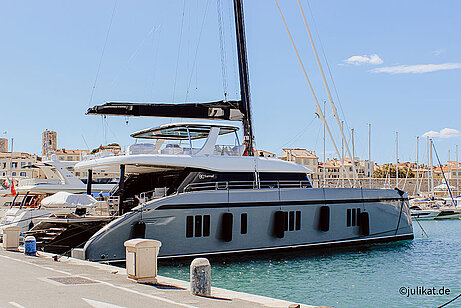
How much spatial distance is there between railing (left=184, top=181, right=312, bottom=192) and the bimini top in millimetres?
2170

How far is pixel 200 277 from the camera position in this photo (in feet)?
31.3

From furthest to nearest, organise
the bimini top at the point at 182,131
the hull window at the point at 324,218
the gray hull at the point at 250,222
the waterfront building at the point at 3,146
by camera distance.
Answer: the waterfront building at the point at 3,146, the hull window at the point at 324,218, the bimini top at the point at 182,131, the gray hull at the point at 250,222

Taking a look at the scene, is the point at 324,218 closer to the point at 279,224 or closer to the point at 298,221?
the point at 298,221

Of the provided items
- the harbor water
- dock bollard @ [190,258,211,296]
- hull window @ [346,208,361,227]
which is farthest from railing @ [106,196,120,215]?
hull window @ [346,208,361,227]

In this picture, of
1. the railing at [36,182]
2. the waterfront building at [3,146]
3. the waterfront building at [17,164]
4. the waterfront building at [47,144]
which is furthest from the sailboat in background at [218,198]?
the waterfront building at [3,146]

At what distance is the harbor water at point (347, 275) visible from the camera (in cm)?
1285

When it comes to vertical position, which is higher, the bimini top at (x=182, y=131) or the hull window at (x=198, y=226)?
the bimini top at (x=182, y=131)

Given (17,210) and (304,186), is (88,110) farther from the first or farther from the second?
(304,186)

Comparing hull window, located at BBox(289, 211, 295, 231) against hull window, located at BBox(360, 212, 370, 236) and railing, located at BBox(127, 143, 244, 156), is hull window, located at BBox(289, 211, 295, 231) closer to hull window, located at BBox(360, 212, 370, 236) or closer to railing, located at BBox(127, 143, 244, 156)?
railing, located at BBox(127, 143, 244, 156)

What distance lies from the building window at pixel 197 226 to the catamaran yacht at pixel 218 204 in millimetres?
34

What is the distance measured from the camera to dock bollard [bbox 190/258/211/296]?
9430mm

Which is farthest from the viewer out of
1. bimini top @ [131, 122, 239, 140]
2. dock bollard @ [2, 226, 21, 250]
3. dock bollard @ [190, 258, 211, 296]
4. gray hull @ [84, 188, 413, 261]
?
bimini top @ [131, 122, 239, 140]

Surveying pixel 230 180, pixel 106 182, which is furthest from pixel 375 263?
pixel 106 182

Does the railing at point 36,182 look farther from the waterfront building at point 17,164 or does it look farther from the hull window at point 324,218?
the waterfront building at point 17,164
